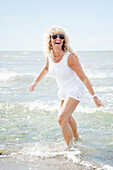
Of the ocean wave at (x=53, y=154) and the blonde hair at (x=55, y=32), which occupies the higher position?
the blonde hair at (x=55, y=32)

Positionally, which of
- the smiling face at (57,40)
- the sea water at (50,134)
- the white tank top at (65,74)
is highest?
the smiling face at (57,40)

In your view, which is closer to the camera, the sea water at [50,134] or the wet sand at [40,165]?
the wet sand at [40,165]

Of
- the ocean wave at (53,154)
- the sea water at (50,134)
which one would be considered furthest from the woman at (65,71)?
the sea water at (50,134)

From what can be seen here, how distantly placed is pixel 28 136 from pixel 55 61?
1.94m

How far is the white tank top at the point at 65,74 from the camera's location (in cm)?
388

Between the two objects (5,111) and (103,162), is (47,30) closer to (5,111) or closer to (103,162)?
(103,162)

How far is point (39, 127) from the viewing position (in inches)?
226

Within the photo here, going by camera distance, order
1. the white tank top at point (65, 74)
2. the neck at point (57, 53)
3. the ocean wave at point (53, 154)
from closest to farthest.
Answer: the ocean wave at point (53, 154)
the white tank top at point (65, 74)
the neck at point (57, 53)

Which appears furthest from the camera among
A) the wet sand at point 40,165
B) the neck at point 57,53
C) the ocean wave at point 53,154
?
the neck at point 57,53

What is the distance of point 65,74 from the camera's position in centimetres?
394

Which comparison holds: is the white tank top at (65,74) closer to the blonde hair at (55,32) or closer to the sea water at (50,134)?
the blonde hair at (55,32)

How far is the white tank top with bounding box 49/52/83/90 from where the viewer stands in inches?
153

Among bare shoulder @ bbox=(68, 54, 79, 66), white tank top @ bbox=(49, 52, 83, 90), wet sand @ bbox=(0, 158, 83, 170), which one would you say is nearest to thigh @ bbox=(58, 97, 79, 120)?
white tank top @ bbox=(49, 52, 83, 90)

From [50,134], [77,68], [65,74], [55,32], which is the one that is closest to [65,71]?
[65,74]
